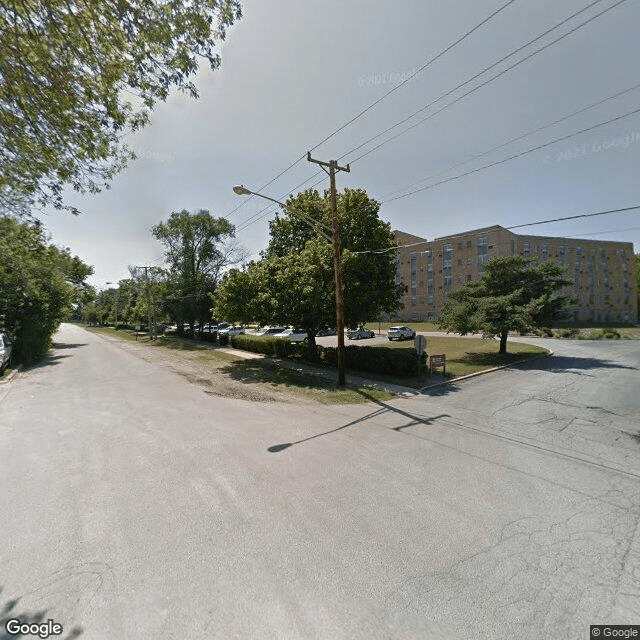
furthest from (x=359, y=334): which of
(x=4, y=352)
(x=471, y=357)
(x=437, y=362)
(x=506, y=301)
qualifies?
(x=4, y=352)

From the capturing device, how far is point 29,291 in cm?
1897

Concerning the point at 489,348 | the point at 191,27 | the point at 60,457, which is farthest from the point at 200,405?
the point at 489,348

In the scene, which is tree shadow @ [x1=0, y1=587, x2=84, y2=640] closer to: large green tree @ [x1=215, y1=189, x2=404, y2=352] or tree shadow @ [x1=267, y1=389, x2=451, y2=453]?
tree shadow @ [x1=267, y1=389, x2=451, y2=453]

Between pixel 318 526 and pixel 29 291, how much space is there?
22.5m

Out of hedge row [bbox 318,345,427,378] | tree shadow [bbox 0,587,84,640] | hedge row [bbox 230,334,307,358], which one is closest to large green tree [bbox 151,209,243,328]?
hedge row [bbox 230,334,307,358]

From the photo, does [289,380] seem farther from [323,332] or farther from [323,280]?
[323,332]

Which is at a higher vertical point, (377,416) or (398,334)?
(398,334)

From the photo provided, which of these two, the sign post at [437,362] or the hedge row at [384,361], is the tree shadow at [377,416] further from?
the sign post at [437,362]

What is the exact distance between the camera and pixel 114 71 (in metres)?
6.20

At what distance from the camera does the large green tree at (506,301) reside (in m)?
18.8

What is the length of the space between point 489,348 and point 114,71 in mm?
25738

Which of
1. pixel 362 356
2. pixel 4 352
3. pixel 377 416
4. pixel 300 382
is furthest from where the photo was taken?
pixel 362 356

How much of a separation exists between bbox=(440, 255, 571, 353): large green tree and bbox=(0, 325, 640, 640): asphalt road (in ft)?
35.6

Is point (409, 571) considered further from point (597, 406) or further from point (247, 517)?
point (597, 406)
